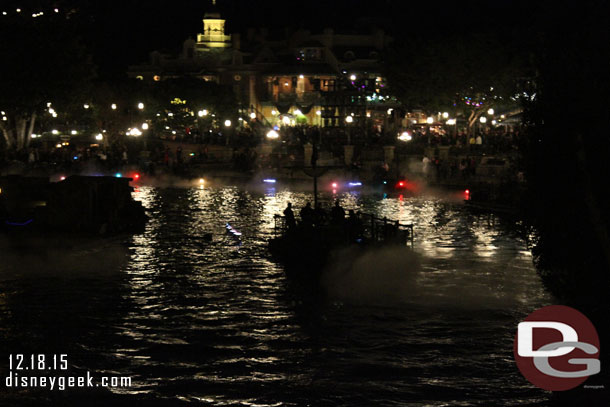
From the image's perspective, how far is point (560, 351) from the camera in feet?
56.2

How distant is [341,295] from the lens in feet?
78.4

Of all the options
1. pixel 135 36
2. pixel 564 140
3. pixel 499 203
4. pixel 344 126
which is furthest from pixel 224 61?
pixel 564 140

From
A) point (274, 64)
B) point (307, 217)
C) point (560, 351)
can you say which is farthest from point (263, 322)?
point (274, 64)

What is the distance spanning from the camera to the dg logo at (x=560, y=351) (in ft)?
53.8

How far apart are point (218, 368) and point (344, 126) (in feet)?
189

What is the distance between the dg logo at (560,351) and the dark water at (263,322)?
13.1 inches

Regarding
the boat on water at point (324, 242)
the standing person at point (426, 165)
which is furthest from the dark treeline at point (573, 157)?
A: the standing person at point (426, 165)

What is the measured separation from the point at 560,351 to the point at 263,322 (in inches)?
287

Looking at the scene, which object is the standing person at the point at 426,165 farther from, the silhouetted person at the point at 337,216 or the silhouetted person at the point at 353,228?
the silhouetted person at the point at 353,228

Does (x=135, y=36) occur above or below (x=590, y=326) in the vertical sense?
above

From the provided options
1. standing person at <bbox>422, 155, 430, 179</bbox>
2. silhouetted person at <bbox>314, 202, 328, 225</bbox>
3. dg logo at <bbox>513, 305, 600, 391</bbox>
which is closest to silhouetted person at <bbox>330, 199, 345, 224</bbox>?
silhouetted person at <bbox>314, 202, 328, 225</bbox>

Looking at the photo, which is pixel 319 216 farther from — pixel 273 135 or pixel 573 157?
pixel 273 135

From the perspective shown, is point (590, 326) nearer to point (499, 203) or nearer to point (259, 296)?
point (259, 296)

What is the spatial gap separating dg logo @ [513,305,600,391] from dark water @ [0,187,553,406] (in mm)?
332
